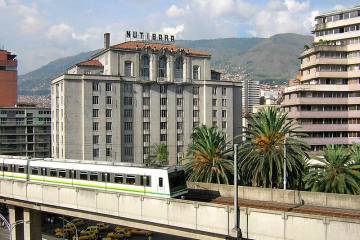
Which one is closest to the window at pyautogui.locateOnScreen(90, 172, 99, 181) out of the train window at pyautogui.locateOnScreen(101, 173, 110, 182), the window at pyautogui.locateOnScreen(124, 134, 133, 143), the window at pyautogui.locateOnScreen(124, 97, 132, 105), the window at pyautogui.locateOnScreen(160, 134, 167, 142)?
the train window at pyautogui.locateOnScreen(101, 173, 110, 182)

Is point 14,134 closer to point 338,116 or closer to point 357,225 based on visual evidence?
point 338,116

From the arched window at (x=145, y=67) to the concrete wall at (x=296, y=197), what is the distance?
190ft

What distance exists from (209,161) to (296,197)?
506 inches

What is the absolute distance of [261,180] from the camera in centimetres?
4238

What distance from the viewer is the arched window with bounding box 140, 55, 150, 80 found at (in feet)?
309

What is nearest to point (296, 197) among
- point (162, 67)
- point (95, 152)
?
point (95, 152)

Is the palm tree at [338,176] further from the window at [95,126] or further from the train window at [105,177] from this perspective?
the window at [95,126]

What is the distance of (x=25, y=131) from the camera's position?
413 feet

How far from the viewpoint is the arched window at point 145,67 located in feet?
309

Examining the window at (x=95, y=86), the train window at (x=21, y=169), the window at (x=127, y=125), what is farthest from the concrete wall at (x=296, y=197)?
the window at (x=127, y=125)

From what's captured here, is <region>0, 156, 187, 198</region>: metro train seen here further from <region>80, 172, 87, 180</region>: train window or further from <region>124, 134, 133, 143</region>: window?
<region>124, 134, 133, 143</region>: window

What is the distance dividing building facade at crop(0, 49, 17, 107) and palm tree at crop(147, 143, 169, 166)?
76.9 m

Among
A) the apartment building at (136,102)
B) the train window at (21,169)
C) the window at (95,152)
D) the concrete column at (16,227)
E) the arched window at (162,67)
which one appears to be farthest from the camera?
the arched window at (162,67)

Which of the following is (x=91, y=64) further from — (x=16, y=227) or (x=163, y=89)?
(x=16, y=227)
